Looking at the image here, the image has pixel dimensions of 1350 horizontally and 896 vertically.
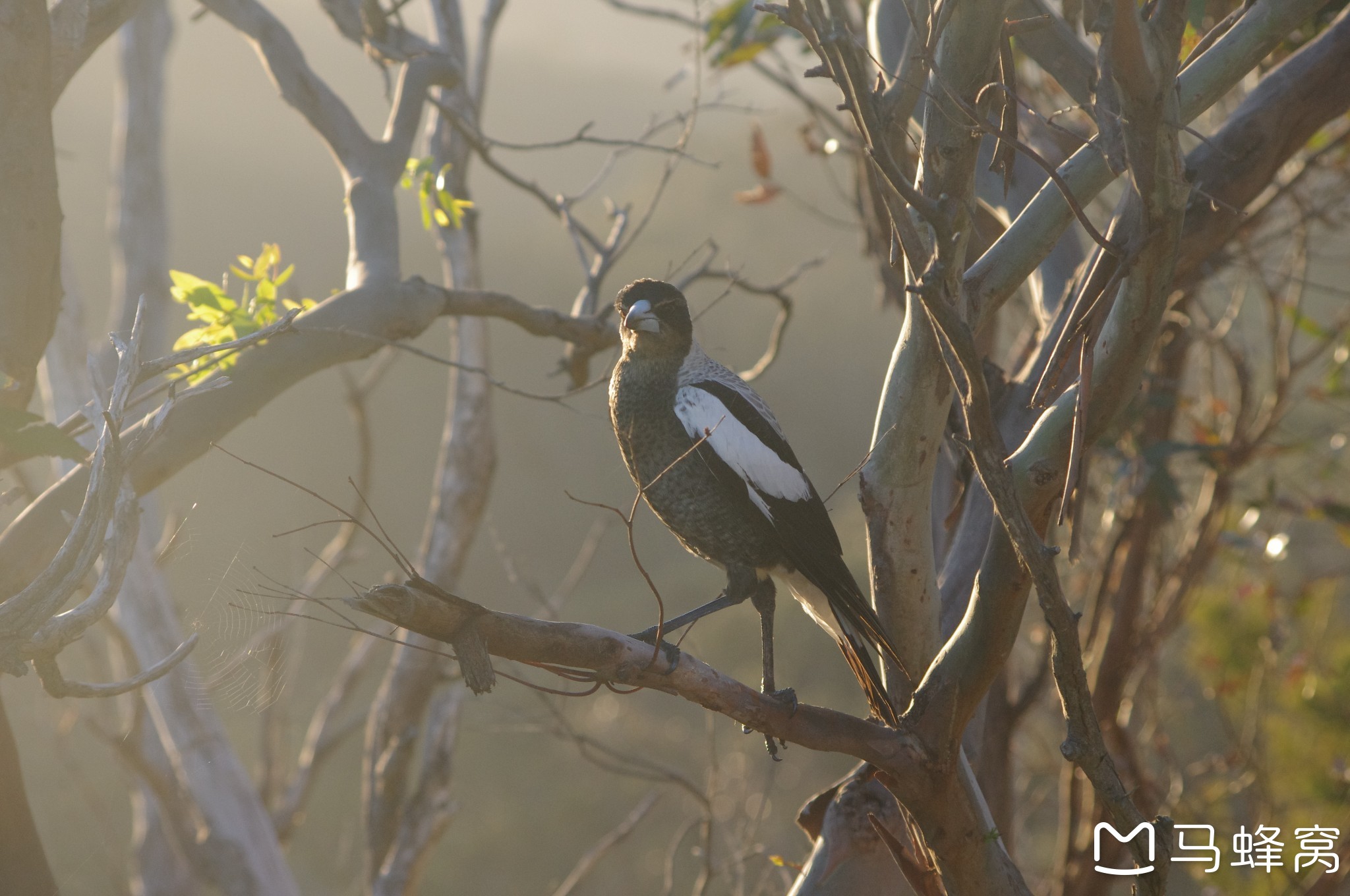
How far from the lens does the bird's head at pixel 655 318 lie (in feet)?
7.11

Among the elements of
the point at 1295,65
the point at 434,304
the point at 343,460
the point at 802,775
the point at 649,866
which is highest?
the point at 343,460

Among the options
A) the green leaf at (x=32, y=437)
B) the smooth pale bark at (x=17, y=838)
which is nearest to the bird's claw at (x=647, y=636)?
the green leaf at (x=32, y=437)

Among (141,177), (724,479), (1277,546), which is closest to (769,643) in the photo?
(724,479)

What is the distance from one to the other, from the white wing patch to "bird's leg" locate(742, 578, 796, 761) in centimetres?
24

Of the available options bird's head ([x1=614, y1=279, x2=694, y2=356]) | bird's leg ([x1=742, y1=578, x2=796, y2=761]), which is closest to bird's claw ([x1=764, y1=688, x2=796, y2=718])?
bird's leg ([x1=742, y1=578, x2=796, y2=761])

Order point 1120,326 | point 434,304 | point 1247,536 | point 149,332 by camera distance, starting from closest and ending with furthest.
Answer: point 1120,326 < point 434,304 < point 1247,536 < point 149,332

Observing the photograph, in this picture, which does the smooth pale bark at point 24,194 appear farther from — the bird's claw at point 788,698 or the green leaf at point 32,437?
the bird's claw at point 788,698

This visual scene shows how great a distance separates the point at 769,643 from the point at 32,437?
A: 130cm

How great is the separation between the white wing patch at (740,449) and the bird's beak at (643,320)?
6.3 inches

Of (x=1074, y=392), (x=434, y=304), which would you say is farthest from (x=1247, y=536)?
(x=434, y=304)

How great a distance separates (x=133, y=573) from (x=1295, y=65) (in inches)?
142

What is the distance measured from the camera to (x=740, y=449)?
6.61 feet

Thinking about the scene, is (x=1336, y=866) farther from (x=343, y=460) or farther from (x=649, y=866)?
(x=343, y=460)

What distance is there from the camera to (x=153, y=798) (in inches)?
167
